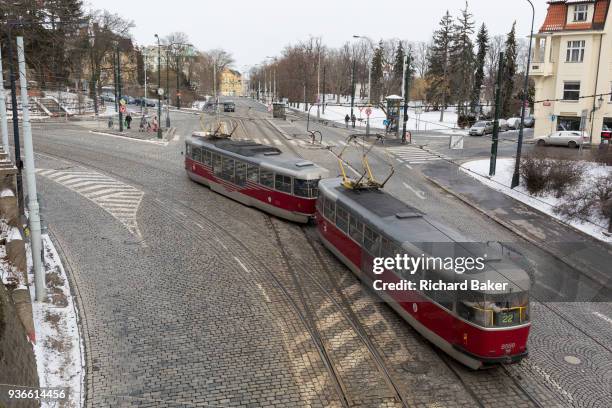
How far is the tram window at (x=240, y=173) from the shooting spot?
77.9 feet

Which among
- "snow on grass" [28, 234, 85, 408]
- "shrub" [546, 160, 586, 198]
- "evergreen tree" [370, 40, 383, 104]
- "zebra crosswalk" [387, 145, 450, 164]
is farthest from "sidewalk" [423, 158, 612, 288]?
"evergreen tree" [370, 40, 383, 104]

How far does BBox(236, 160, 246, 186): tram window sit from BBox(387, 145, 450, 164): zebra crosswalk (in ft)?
52.3

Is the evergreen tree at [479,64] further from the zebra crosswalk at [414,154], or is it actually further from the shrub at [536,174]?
the shrub at [536,174]

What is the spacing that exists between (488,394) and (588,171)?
20.9 metres

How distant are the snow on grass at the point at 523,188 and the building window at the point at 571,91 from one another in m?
14.1

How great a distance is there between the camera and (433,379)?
11.2 meters

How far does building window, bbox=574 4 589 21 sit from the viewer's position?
43.0m

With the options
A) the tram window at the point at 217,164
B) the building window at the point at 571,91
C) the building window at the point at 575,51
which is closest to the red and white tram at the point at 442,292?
the tram window at the point at 217,164

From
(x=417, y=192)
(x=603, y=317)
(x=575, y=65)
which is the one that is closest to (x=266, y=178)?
(x=417, y=192)

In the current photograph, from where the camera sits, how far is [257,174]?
2281 cm

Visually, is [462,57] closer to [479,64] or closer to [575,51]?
[479,64]

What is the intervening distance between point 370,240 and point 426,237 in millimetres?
2032

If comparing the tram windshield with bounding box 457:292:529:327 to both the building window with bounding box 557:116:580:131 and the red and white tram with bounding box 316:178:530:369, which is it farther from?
the building window with bounding box 557:116:580:131

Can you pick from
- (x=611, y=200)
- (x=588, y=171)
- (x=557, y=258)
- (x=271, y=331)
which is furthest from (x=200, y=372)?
(x=588, y=171)
